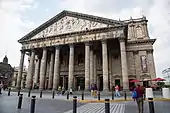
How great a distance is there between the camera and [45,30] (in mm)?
32812

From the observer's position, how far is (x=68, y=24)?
30.6 meters

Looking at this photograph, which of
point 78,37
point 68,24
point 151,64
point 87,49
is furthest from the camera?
point 151,64

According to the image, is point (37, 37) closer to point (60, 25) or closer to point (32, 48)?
point (32, 48)

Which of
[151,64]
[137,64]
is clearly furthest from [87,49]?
[151,64]

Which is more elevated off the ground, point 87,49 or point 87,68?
point 87,49

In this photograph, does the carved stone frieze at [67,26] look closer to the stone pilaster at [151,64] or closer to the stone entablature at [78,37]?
the stone entablature at [78,37]

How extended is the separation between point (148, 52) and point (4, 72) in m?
57.0

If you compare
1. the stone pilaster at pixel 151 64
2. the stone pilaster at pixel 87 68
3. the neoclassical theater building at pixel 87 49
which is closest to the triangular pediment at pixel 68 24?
the neoclassical theater building at pixel 87 49

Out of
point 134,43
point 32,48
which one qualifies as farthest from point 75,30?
point 134,43

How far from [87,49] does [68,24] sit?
7.86 meters

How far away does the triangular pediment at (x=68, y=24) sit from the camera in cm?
2750

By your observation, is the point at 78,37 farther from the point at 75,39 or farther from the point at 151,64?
the point at 151,64

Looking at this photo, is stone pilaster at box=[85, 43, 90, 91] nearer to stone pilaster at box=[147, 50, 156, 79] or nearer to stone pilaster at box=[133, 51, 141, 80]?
stone pilaster at box=[133, 51, 141, 80]

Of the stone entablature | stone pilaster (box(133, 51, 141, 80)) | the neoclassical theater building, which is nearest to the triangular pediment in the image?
the neoclassical theater building
